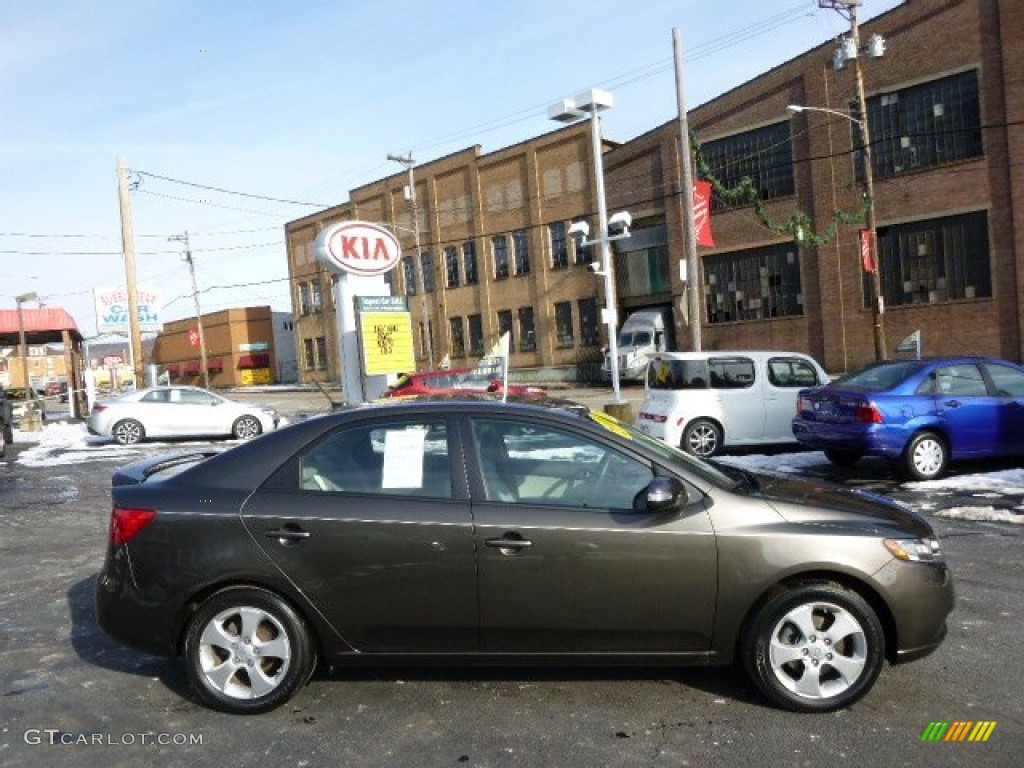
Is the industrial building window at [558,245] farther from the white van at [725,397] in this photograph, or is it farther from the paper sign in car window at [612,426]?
the paper sign in car window at [612,426]

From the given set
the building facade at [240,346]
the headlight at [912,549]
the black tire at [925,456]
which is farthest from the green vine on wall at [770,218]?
the building facade at [240,346]

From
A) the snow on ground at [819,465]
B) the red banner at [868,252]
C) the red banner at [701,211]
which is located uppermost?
the red banner at [701,211]

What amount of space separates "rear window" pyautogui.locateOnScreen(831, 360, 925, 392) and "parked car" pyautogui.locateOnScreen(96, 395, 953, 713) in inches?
251

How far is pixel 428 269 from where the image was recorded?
48438 millimetres

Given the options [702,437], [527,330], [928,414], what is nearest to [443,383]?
[702,437]

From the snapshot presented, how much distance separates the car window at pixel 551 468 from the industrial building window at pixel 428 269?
44.6 m

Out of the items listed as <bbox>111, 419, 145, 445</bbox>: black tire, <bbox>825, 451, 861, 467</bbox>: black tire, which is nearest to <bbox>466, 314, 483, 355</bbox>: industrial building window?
<bbox>111, 419, 145, 445</bbox>: black tire

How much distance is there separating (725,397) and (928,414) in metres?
3.23

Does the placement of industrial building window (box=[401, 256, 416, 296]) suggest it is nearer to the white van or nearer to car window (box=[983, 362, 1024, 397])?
the white van

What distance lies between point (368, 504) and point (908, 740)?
8.40 ft

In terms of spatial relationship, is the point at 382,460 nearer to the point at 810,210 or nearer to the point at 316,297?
the point at 810,210

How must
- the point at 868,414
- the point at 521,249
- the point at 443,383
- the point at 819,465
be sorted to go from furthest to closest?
1. the point at 521,249
2. the point at 443,383
3. the point at 819,465
4. the point at 868,414

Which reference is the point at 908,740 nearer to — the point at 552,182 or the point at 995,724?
the point at 995,724

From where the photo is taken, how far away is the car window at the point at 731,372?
41.2 feet
